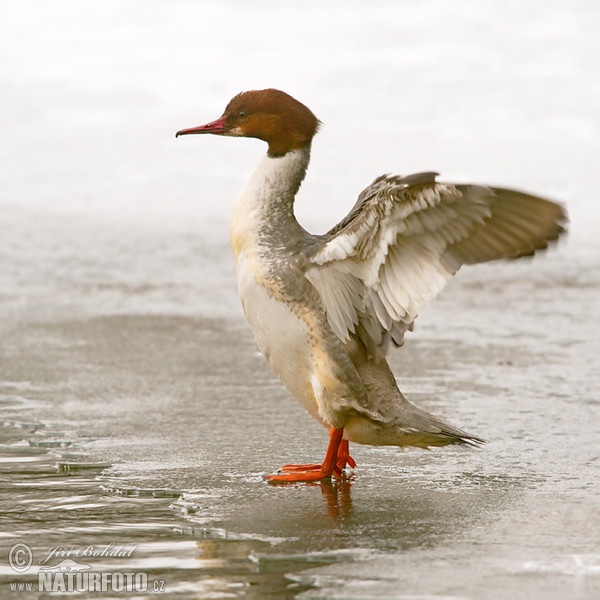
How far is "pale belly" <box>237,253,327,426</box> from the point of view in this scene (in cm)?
495

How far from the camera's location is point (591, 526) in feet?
13.6

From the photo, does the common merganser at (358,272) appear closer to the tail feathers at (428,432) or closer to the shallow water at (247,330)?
the tail feathers at (428,432)

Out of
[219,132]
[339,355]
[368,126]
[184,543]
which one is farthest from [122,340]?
[368,126]

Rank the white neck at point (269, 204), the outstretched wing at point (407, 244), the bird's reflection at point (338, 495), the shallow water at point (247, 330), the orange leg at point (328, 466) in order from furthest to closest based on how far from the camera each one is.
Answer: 1. the white neck at point (269, 204)
2. the orange leg at point (328, 466)
3. the outstretched wing at point (407, 244)
4. the bird's reflection at point (338, 495)
5. the shallow water at point (247, 330)

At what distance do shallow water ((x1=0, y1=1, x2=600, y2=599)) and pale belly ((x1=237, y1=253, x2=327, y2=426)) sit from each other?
0.39m

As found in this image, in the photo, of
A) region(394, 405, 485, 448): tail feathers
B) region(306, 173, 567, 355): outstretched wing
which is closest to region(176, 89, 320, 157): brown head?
region(306, 173, 567, 355): outstretched wing

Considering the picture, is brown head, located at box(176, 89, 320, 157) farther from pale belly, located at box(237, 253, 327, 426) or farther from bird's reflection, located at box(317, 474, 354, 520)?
bird's reflection, located at box(317, 474, 354, 520)

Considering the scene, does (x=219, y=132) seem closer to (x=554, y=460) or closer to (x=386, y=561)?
(x=554, y=460)

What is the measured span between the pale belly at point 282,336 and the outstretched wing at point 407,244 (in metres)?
0.15

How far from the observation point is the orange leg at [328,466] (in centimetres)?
484

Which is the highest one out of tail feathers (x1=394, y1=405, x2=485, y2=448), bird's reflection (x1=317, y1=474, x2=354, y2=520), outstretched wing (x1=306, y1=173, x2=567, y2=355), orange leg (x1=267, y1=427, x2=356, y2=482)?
outstretched wing (x1=306, y1=173, x2=567, y2=355)

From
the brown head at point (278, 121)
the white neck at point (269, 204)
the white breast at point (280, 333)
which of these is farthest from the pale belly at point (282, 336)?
the brown head at point (278, 121)

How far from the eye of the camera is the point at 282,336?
4953 millimetres

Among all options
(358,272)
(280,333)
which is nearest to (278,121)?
(358,272)
